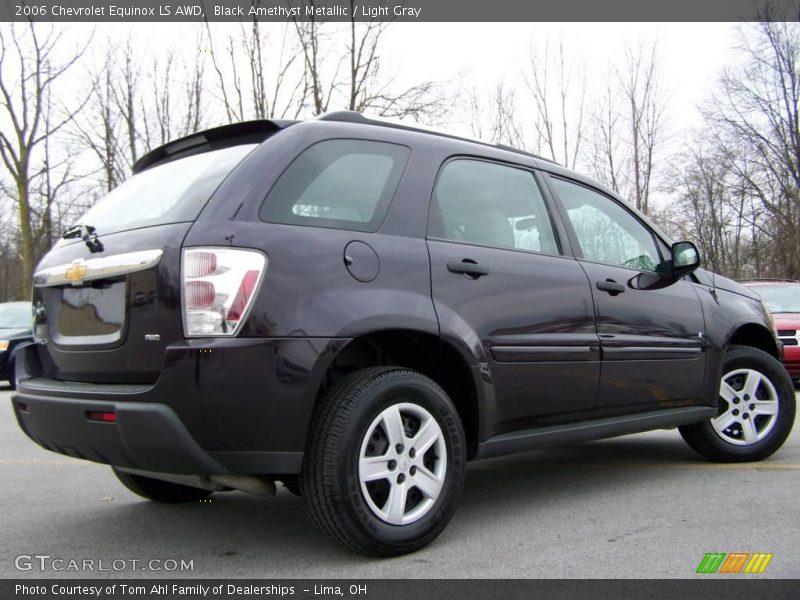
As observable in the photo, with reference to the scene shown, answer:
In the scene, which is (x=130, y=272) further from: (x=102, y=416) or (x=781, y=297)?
(x=781, y=297)

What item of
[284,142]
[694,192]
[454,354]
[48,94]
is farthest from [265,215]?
[694,192]

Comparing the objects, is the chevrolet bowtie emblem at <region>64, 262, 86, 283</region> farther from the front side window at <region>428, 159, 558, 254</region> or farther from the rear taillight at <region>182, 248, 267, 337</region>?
the front side window at <region>428, 159, 558, 254</region>

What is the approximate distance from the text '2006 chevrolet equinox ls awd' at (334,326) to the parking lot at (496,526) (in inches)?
9.3

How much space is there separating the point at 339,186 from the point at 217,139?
2.15 feet

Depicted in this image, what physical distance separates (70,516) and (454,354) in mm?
2172

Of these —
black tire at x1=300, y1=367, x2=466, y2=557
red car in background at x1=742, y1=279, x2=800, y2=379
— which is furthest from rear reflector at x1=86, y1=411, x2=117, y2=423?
red car in background at x1=742, y1=279, x2=800, y2=379

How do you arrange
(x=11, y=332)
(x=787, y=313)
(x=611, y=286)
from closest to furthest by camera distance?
(x=611, y=286)
(x=787, y=313)
(x=11, y=332)

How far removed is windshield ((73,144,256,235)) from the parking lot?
1368 millimetres

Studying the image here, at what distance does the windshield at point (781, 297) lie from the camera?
1029 centimetres

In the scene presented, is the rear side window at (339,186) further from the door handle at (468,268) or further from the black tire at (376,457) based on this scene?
the black tire at (376,457)

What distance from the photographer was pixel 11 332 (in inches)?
484

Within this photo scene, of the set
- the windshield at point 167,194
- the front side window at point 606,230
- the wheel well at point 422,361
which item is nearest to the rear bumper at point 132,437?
the wheel well at point 422,361

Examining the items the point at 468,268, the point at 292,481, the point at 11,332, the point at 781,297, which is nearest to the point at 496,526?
the point at 292,481

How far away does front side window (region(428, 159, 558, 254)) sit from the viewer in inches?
134
